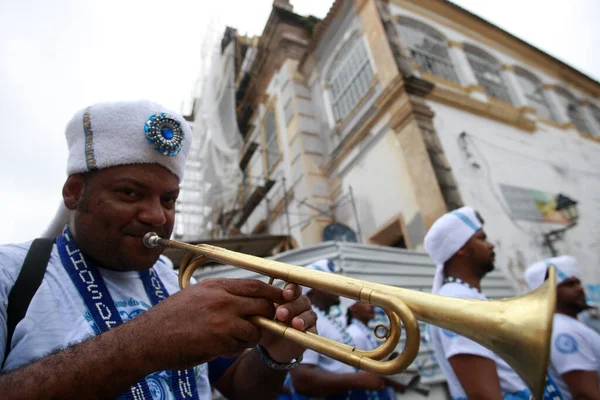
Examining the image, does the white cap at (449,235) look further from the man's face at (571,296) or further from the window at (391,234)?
the window at (391,234)

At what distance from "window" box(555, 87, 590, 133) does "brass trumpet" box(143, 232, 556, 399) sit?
14988 millimetres

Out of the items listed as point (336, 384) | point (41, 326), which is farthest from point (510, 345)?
point (336, 384)

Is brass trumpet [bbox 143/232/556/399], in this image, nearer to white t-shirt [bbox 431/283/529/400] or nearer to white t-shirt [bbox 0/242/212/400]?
white t-shirt [bbox 0/242/212/400]

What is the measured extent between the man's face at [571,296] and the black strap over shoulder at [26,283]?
363 centimetres

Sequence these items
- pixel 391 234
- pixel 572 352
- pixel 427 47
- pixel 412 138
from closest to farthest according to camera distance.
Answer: pixel 572 352 < pixel 412 138 < pixel 391 234 < pixel 427 47

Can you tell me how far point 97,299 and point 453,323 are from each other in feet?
3.87

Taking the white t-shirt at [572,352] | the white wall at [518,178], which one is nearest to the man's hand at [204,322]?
the white t-shirt at [572,352]

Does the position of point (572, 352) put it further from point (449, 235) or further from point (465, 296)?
point (449, 235)

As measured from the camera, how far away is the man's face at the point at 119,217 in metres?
1.31

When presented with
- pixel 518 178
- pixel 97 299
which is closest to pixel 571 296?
pixel 97 299

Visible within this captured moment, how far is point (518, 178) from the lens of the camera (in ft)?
27.1

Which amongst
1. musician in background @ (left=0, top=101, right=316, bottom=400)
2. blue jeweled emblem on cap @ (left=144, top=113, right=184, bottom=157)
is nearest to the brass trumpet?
musician in background @ (left=0, top=101, right=316, bottom=400)

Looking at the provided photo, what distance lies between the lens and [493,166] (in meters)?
7.93

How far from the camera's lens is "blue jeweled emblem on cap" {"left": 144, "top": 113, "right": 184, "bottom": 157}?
1.44 metres
